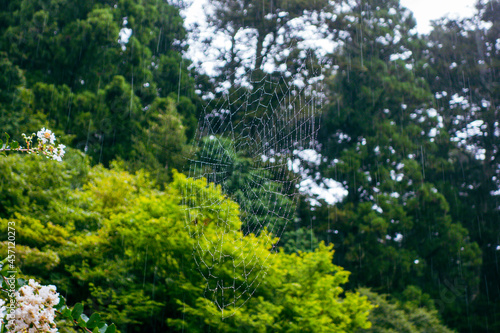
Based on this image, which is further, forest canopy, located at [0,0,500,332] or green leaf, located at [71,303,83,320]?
forest canopy, located at [0,0,500,332]

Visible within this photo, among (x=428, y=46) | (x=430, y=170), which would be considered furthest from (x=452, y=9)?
(x=430, y=170)

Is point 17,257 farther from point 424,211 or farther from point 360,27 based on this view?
point 360,27

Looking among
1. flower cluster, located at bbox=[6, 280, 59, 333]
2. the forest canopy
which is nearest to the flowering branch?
flower cluster, located at bbox=[6, 280, 59, 333]

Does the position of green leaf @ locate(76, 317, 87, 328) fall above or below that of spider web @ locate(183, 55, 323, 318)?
below

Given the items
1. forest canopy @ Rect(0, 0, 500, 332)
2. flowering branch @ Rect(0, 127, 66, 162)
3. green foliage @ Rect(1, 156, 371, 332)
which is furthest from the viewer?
forest canopy @ Rect(0, 0, 500, 332)

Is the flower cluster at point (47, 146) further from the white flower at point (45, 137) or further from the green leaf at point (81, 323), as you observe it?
the green leaf at point (81, 323)

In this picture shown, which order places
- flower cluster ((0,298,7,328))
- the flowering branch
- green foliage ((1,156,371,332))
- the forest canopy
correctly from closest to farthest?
flower cluster ((0,298,7,328)), the flowering branch, green foliage ((1,156,371,332)), the forest canopy

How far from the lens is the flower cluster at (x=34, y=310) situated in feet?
3.54

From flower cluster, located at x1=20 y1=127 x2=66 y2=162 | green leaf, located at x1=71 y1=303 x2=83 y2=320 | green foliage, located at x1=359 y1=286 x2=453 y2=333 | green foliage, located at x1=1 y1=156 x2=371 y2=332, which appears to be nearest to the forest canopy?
green foliage, located at x1=359 y1=286 x2=453 y2=333

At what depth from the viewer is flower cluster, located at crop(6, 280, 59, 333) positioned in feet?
3.54

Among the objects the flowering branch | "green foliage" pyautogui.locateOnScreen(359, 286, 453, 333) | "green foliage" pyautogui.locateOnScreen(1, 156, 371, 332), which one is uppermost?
the flowering branch

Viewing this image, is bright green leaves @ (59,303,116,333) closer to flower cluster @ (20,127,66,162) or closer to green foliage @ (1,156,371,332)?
flower cluster @ (20,127,66,162)

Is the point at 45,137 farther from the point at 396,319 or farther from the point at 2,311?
the point at 396,319

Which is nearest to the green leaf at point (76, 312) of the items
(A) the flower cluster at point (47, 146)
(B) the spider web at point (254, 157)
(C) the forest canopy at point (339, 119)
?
(A) the flower cluster at point (47, 146)
